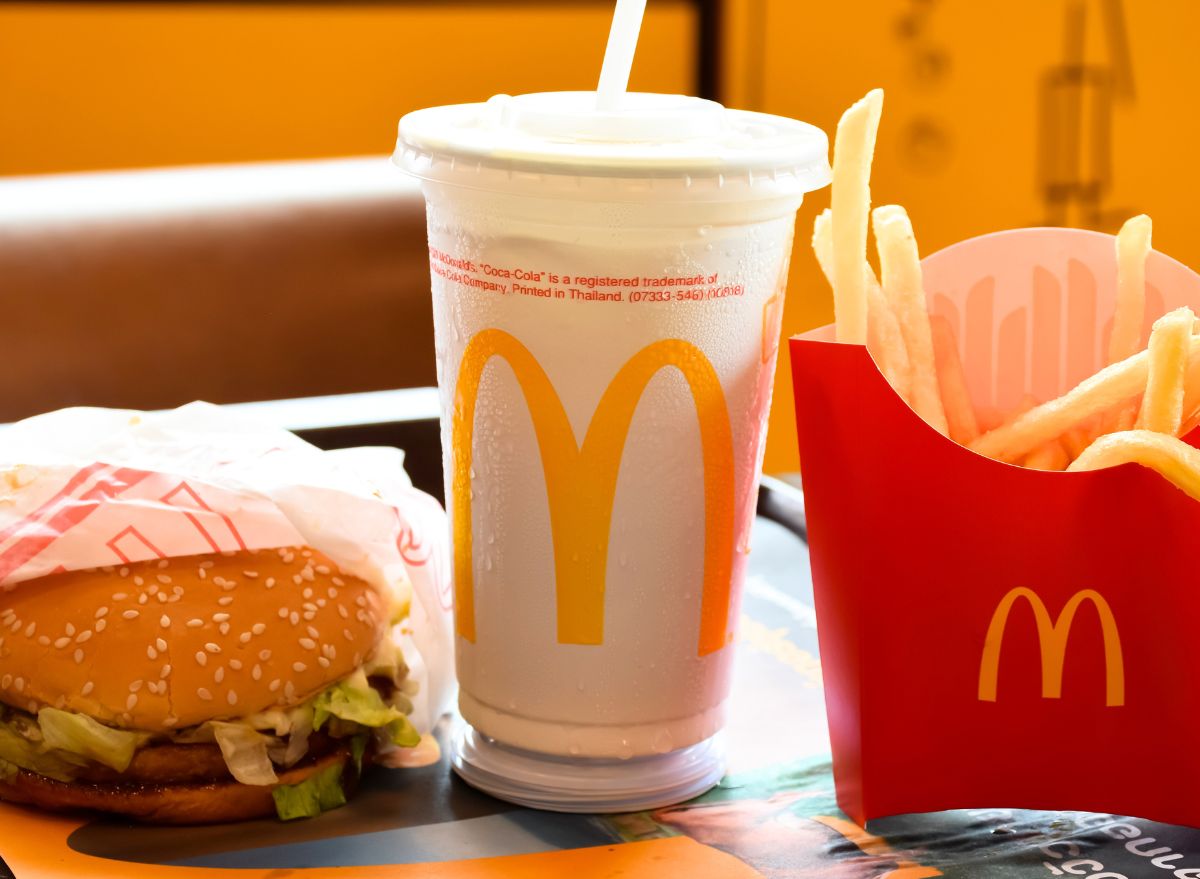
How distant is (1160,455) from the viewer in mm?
1055

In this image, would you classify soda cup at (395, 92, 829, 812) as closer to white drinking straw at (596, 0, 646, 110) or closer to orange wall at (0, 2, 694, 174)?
white drinking straw at (596, 0, 646, 110)

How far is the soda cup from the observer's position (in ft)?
3.71

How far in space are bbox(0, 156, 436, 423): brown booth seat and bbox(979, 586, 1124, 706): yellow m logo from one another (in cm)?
202

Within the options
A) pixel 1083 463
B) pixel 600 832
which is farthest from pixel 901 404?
pixel 600 832

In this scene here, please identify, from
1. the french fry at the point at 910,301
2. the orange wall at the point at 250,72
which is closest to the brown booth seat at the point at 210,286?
the orange wall at the point at 250,72

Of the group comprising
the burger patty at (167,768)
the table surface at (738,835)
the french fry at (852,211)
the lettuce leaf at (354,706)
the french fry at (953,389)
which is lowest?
A: the table surface at (738,835)

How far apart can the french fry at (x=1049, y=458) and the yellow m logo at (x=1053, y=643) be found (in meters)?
0.12

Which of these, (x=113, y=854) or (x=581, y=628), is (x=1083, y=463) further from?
(x=113, y=854)

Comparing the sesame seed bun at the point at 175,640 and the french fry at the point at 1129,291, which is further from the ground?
the french fry at the point at 1129,291

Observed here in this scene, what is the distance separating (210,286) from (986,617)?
2.16m

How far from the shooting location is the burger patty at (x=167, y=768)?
3.89 feet

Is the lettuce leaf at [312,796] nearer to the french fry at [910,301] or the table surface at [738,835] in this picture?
the table surface at [738,835]

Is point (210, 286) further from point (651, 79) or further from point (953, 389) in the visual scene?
point (953, 389)

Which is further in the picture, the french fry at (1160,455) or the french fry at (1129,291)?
the french fry at (1129,291)
